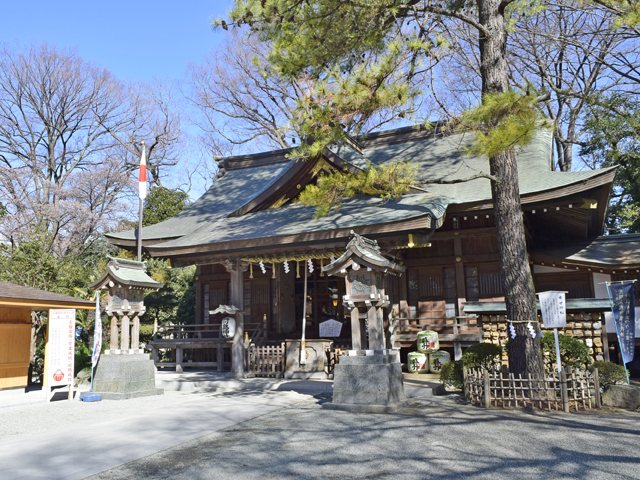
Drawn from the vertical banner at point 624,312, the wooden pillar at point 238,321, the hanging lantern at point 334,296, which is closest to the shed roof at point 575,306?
the vertical banner at point 624,312

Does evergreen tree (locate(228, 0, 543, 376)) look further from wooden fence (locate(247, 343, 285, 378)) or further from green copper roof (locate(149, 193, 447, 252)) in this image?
wooden fence (locate(247, 343, 285, 378))

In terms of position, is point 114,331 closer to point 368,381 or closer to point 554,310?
point 368,381

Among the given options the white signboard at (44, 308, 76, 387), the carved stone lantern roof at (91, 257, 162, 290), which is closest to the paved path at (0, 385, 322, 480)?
the white signboard at (44, 308, 76, 387)

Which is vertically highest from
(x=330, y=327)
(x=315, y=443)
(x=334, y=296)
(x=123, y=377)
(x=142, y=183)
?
(x=142, y=183)

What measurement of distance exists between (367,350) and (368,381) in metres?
0.60

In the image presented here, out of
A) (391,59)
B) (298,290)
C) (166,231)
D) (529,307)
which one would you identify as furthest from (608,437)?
(166,231)

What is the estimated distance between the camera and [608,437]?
21.7 ft

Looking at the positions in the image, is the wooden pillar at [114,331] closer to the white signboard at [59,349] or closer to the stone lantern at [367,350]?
the white signboard at [59,349]

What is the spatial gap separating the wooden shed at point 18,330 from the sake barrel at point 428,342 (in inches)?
342

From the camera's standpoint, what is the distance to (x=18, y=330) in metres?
12.8

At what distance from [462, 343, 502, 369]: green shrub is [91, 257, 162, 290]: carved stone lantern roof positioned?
774 centimetres

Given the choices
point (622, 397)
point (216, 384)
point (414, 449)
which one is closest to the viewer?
point (414, 449)

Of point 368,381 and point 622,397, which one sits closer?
point 622,397

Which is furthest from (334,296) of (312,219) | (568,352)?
(568,352)
